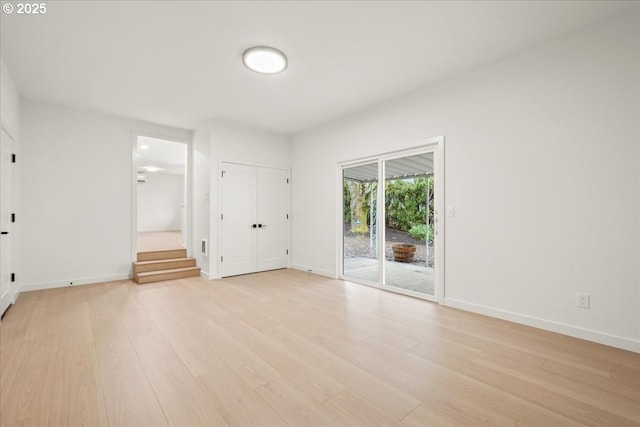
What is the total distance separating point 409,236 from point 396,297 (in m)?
0.87

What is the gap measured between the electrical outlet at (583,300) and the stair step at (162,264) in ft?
17.8

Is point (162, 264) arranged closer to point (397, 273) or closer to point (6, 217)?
point (6, 217)

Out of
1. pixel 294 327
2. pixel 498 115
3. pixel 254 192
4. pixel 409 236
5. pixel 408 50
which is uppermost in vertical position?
pixel 408 50

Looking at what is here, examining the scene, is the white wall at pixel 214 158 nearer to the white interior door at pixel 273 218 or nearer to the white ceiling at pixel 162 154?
the white interior door at pixel 273 218

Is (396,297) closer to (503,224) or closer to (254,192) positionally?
(503,224)

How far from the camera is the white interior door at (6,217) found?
3.09 m

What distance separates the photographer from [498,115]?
2.97 metres

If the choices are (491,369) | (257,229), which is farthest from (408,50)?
(257,229)

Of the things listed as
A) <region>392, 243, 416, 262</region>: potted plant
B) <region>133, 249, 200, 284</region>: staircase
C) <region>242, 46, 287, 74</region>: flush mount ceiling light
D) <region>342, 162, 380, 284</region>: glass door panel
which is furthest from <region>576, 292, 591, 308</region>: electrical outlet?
<region>133, 249, 200, 284</region>: staircase

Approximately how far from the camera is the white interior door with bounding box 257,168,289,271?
546 centimetres

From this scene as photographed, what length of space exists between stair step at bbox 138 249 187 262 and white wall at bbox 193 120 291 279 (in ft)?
1.19

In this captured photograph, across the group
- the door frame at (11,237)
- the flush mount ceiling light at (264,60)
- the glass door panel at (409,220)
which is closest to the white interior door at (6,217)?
the door frame at (11,237)

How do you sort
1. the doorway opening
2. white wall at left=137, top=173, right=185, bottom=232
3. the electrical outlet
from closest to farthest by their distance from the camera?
the electrical outlet, the doorway opening, white wall at left=137, top=173, right=185, bottom=232

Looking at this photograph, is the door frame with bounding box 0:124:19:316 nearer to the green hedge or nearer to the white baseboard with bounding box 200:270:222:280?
the white baseboard with bounding box 200:270:222:280
